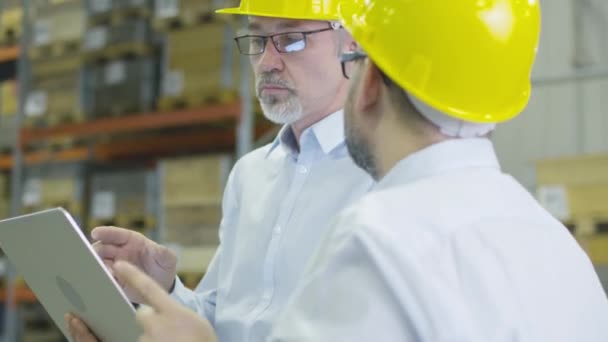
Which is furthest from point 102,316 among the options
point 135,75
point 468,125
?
point 135,75

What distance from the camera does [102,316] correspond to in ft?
5.44

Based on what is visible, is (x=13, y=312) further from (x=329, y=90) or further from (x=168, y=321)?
(x=168, y=321)

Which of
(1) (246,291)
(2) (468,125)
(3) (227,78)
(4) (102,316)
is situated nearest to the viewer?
(2) (468,125)

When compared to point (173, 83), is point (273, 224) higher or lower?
higher

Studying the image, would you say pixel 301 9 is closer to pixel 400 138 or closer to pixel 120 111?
pixel 400 138

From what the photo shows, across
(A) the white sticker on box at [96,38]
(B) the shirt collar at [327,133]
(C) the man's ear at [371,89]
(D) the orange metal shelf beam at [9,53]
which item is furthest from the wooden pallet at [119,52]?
(C) the man's ear at [371,89]

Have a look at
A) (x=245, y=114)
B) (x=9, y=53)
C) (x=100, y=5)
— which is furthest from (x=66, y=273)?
(x=9, y=53)

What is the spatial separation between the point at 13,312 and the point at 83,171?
64.9 inches

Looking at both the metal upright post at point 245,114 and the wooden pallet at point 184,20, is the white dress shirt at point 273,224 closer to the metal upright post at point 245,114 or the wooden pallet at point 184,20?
the metal upright post at point 245,114

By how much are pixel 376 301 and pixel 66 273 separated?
0.96 metres

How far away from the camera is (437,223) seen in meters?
1.08

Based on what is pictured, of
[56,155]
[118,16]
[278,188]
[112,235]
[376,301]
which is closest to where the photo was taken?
[376,301]

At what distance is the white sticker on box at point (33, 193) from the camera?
6887mm

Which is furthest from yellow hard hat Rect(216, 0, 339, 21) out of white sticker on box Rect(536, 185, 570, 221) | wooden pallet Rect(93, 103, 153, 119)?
wooden pallet Rect(93, 103, 153, 119)
